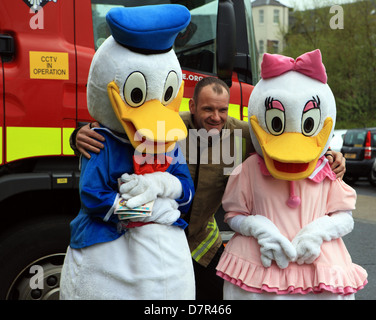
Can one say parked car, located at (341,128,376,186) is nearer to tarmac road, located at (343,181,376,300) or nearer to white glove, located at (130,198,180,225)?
tarmac road, located at (343,181,376,300)

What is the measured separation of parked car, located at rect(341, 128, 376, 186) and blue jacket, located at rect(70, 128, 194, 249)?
10625 millimetres

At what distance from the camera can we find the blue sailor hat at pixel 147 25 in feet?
7.64

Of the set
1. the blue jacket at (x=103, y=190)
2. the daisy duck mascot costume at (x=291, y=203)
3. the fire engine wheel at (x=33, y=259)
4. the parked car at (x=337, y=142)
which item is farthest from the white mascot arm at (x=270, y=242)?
the parked car at (x=337, y=142)

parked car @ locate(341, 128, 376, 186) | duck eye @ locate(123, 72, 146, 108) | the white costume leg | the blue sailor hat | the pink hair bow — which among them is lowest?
parked car @ locate(341, 128, 376, 186)

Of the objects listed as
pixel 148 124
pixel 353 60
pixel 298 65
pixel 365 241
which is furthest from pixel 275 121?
pixel 353 60

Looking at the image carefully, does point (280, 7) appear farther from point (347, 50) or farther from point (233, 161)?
point (233, 161)

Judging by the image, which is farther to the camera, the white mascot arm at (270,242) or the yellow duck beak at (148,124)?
the white mascot arm at (270,242)

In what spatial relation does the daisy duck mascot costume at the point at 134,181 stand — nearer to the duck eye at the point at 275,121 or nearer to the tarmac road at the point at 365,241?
the duck eye at the point at 275,121

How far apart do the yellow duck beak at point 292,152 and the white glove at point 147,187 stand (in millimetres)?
500

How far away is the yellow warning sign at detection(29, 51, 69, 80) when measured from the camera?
3.15 m

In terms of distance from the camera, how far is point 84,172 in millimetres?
2389

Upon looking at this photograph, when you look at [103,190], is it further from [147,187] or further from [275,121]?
[275,121]

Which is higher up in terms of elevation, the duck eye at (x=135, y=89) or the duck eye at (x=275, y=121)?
the duck eye at (x=135, y=89)

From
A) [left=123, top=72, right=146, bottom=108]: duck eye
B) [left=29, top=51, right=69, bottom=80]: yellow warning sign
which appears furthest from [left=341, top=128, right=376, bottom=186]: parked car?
[left=123, top=72, right=146, bottom=108]: duck eye
